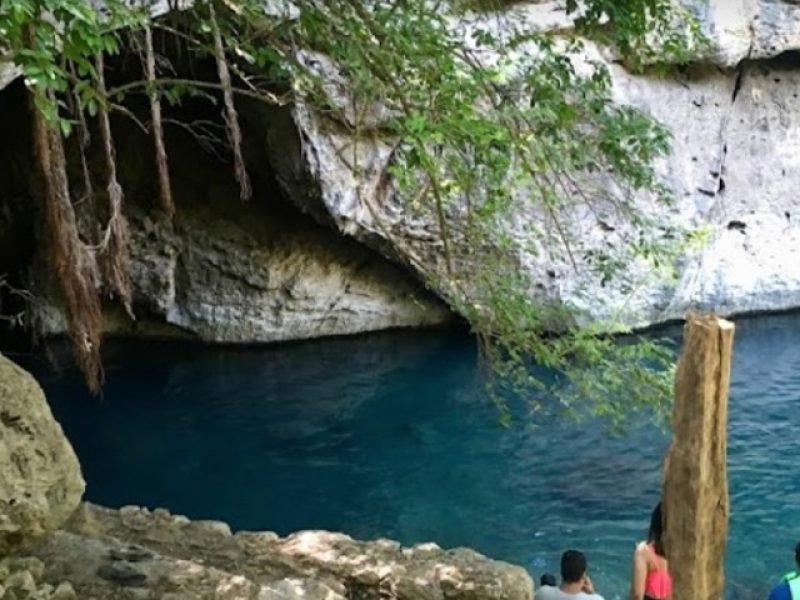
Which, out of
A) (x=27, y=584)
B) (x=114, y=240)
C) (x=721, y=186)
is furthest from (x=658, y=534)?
(x=721, y=186)

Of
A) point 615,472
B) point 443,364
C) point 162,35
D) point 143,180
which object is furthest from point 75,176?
point 615,472

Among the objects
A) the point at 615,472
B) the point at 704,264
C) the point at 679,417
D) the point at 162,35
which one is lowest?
the point at 615,472

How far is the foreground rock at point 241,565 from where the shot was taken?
3.30 meters

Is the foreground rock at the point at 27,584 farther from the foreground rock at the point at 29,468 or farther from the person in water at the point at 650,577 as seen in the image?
the person in water at the point at 650,577

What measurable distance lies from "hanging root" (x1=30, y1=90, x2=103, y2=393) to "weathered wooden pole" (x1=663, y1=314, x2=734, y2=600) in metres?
3.10

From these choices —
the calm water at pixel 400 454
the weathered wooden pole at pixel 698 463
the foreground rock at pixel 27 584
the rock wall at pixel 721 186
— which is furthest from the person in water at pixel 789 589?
the rock wall at pixel 721 186

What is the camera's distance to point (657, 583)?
464 cm

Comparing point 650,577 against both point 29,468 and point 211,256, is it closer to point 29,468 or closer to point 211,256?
point 29,468

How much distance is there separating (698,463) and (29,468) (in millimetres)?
3115

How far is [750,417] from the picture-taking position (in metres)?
11.6

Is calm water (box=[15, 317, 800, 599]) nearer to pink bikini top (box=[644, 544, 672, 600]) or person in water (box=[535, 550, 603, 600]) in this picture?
pink bikini top (box=[644, 544, 672, 600])

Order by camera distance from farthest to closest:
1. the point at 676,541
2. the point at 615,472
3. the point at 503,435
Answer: the point at 503,435 → the point at 615,472 → the point at 676,541

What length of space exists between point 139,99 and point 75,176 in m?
1.44

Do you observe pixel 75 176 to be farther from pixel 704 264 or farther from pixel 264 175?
pixel 704 264
